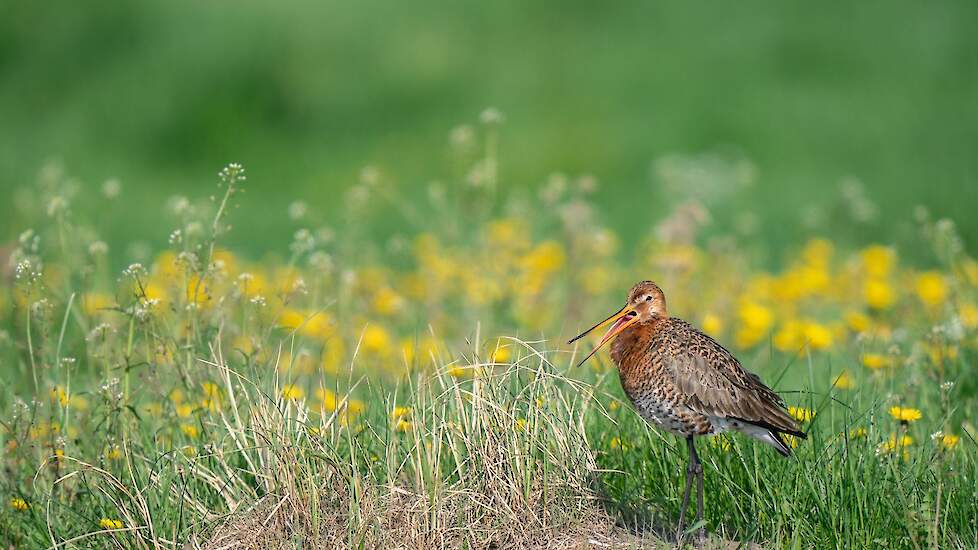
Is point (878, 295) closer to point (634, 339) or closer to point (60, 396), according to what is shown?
point (634, 339)

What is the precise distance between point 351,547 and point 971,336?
392 centimetres

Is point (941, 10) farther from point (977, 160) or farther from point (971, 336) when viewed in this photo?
point (971, 336)

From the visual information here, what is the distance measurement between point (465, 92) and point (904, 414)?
12886 mm

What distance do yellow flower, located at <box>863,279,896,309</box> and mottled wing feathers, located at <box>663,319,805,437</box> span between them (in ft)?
12.9

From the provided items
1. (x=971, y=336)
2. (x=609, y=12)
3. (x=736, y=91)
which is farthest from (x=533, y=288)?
(x=609, y=12)

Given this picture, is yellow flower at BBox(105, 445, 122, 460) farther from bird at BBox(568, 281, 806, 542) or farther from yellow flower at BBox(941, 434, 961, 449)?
yellow flower at BBox(941, 434, 961, 449)

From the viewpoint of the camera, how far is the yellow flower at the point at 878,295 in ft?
27.3

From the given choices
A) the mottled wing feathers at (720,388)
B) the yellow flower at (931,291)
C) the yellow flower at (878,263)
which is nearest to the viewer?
the mottled wing feathers at (720,388)

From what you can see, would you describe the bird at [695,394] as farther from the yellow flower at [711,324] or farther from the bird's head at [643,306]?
the yellow flower at [711,324]

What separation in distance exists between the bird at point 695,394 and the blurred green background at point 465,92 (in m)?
9.49

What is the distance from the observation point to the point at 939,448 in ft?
15.7

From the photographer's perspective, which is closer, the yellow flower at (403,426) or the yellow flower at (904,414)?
the yellow flower at (403,426)

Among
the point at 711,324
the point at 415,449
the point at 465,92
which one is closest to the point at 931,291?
the point at 711,324

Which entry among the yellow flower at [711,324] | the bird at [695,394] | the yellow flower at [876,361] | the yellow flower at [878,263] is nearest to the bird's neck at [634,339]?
the bird at [695,394]
